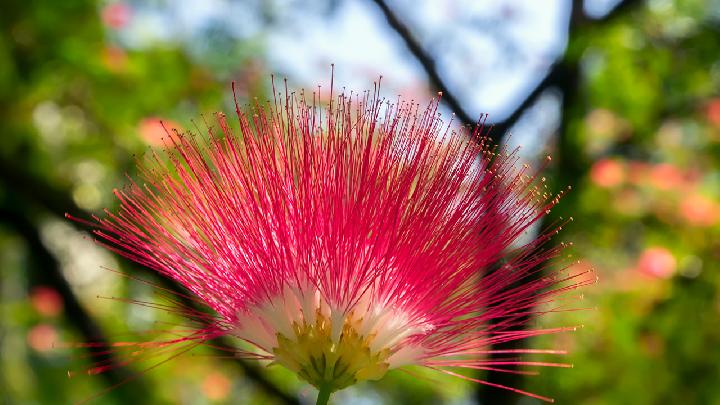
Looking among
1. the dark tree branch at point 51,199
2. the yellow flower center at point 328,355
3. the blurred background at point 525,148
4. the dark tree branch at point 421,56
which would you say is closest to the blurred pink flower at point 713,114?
the blurred background at point 525,148

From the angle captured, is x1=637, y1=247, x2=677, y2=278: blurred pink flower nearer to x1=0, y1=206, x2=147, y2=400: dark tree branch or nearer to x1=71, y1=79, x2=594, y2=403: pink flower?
x1=0, y1=206, x2=147, y2=400: dark tree branch

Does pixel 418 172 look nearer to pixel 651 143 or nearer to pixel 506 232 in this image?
pixel 506 232

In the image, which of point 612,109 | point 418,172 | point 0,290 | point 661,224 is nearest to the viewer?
point 418,172

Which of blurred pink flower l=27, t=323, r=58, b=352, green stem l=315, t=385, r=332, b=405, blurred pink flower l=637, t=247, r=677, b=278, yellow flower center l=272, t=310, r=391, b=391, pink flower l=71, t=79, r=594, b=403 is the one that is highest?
blurred pink flower l=637, t=247, r=677, b=278

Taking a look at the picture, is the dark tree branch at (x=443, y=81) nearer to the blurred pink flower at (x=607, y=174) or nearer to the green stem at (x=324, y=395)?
the blurred pink flower at (x=607, y=174)

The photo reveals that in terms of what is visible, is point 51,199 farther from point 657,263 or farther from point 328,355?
point 657,263

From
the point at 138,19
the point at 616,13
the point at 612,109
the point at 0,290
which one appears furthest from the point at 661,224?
the point at 0,290

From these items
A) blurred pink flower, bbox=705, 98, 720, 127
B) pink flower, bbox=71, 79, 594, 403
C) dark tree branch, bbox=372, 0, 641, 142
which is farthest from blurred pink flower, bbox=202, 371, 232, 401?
pink flower, bbox=71, 79, 594, 403
